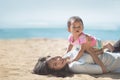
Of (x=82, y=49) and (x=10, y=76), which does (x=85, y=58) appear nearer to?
(x=82, y=49)

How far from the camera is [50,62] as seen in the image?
5914mm

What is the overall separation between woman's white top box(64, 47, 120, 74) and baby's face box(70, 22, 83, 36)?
35 centimetres

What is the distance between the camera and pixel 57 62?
5.88m

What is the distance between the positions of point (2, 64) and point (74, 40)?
1937 millimetres

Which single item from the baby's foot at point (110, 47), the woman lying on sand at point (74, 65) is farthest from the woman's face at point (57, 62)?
the baby's foot at point (110, 47)

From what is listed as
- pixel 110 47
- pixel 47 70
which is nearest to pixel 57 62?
pixel 47 70

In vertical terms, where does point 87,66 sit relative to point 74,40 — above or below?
below

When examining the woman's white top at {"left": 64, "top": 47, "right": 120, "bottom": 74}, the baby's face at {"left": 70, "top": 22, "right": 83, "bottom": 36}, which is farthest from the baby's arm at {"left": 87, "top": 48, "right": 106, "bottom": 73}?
the baby's face at {"left": 70, "top": 22, "right": 83, "bottom": 36}

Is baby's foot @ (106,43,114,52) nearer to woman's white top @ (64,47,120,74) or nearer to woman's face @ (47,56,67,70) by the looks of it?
woman's white top @ (64,47,120,74)

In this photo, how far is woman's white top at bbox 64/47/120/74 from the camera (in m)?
5.98

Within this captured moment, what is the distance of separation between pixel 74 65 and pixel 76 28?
0.67 m

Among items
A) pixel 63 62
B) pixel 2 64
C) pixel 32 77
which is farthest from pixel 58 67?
pixel 2 64

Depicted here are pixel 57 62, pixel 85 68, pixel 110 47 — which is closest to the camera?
pixel 57 62

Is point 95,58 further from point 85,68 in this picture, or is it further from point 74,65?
point 74,65
